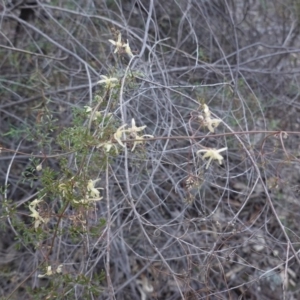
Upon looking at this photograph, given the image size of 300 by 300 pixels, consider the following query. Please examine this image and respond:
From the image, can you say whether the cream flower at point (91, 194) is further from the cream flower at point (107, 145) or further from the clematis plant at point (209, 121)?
the clematis plant at point (209, 121)

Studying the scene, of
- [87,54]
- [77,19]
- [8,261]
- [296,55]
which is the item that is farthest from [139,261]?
[296,55]

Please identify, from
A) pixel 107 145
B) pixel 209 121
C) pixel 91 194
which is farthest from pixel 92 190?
pixel 209 121

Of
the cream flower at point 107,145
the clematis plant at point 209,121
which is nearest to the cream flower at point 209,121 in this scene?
the clematis plant at point 209,121

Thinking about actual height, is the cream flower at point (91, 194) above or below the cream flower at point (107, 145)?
below

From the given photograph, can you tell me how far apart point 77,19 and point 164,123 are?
949mm

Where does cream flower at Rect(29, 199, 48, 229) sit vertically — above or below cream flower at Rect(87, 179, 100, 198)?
below

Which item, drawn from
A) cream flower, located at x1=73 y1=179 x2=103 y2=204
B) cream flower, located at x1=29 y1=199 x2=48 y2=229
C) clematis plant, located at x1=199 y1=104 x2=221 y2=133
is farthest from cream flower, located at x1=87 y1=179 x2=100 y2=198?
clematis plant, located at x1=199 y1=104 x2=221 y2=133

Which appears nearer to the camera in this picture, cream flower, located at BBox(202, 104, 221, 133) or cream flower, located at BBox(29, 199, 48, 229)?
cream flower, located at BBox(202, 104, 221, 133)

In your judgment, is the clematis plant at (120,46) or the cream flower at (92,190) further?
Result: the clematis plant at (120,46)

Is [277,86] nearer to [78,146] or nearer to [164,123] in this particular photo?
[164,123]

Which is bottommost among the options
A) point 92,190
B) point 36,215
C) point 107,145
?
point 36,215

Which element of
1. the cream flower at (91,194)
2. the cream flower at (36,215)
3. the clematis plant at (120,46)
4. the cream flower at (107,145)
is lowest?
the cream flower at (36,215)

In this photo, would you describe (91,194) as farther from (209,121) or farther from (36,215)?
(209,121)

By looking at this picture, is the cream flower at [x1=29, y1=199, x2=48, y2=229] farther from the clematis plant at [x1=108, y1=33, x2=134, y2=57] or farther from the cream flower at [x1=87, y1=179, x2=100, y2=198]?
the clematis plant at [x1=108, y1=33, x2=134, y2=57]
